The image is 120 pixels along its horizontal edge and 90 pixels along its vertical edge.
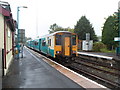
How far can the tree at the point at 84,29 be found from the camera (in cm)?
4288

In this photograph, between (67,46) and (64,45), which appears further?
(67,46)

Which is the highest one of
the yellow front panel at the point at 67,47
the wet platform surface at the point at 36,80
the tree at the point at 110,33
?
the tree at the point at 110,33

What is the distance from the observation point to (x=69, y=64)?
14.0 metres

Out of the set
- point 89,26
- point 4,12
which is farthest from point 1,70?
point 89,26

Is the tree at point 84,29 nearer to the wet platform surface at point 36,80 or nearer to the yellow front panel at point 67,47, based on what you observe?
the yellow front panel at point 67,47

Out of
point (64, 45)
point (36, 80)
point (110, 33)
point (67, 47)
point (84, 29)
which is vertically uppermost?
point (84, 29)

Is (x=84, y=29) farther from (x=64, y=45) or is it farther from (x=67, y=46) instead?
(x=64, y=45)

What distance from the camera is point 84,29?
42719mm

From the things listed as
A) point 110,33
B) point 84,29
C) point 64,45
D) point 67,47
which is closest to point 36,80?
point 64,45

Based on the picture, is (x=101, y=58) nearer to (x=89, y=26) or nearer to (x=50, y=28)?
(x=89, y=26)

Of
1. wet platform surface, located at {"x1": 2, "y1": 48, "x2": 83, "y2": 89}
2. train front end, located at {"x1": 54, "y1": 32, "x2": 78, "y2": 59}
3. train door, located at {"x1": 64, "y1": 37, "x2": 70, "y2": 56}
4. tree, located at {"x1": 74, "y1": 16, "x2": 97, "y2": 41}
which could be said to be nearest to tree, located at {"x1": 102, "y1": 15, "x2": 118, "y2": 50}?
tree, located at {"x1": 74, "y1": 16, "x2": 97, "y2": 41}

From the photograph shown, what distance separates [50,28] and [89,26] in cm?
5954

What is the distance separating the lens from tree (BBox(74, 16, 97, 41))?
42.9m

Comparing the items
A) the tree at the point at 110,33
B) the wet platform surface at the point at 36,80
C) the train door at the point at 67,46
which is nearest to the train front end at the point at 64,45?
the train door at the point at 67,46
